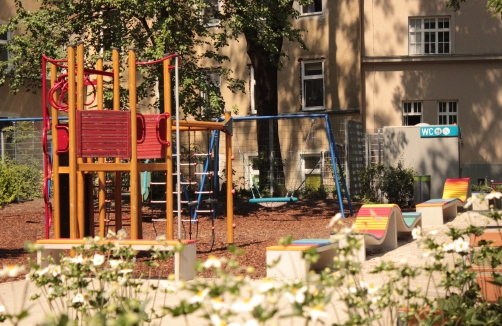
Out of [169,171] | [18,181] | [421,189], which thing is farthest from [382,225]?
[18,181]

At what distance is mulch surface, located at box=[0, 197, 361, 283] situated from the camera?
12625 mm

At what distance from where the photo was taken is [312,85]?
102ft

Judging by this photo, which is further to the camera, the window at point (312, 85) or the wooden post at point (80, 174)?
the window at point (312, 85)

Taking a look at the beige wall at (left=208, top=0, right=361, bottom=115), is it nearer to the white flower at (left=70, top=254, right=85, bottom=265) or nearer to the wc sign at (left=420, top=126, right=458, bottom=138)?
the wc sign at (left=420, top=126, right=458, bottom=138)

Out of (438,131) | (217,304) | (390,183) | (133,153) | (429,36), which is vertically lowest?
(390,183)

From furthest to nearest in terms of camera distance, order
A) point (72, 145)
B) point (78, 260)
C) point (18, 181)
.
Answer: point (18, 181) < point (72, 145) < point (78, 260)

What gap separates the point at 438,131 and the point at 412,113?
220 inches

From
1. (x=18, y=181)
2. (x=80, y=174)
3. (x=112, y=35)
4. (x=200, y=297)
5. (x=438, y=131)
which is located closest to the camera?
A: (x=200, y=297)

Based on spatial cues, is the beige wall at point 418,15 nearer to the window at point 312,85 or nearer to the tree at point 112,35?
the window at point 312,85

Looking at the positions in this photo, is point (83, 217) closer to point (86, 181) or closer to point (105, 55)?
point (86, 181)

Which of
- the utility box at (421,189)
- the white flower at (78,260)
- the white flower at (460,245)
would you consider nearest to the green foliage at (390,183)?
the utility box at (421,189)

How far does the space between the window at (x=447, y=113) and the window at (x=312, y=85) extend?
4.13 metres

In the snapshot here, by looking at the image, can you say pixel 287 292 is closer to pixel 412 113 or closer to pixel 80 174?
pixel 80 174

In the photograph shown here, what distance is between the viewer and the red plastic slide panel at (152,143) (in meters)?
12.3
